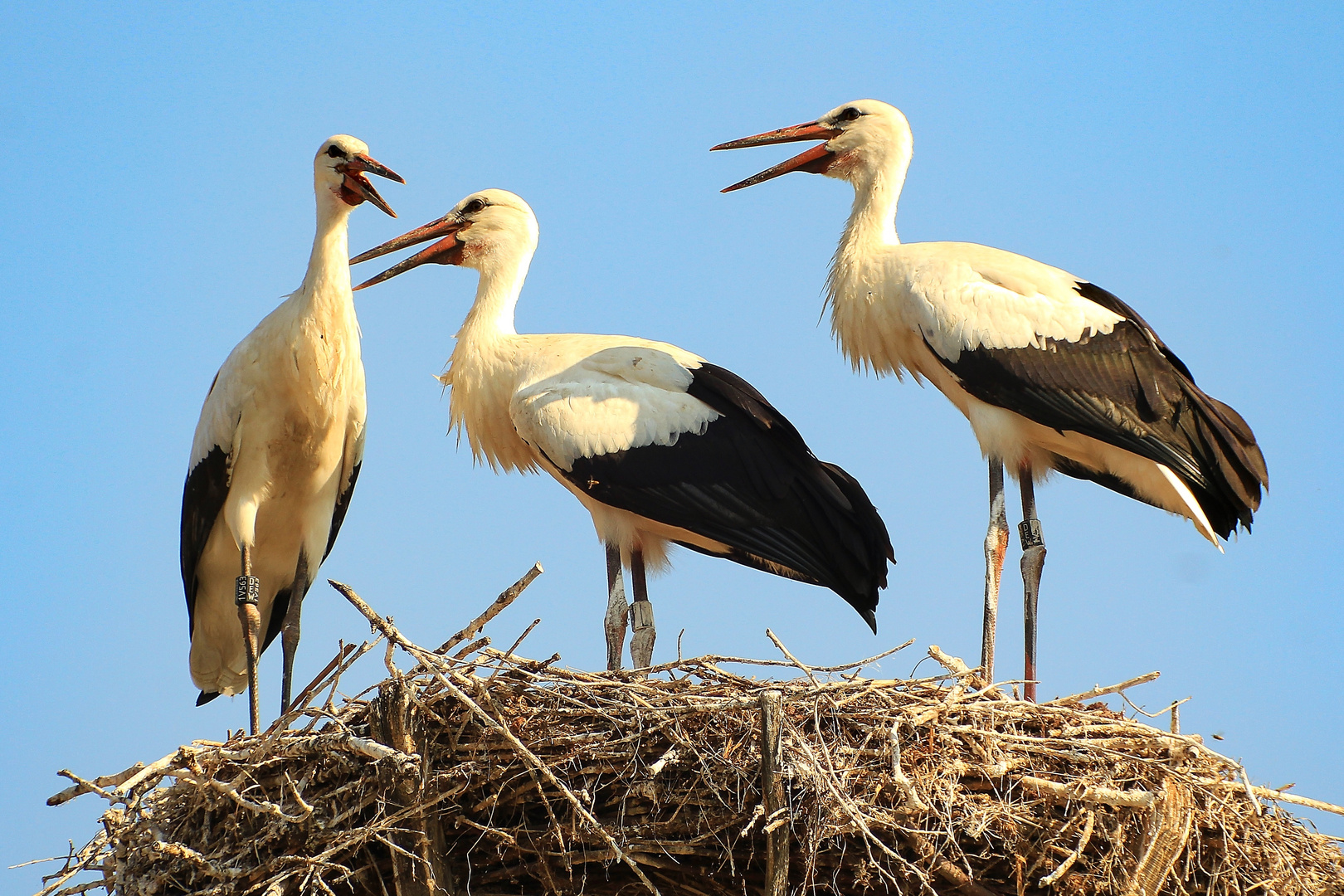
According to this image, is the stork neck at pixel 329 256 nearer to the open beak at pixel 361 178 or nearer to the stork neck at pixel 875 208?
the open beak at pixel 361 178

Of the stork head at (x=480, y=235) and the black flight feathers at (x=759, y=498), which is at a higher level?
the stork head at (x=480, y=235)

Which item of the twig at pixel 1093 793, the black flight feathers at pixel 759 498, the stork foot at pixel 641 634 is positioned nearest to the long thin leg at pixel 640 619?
the stork foot at pixel 641 634

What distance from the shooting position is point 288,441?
21.8 ft

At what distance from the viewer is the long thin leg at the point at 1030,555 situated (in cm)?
669

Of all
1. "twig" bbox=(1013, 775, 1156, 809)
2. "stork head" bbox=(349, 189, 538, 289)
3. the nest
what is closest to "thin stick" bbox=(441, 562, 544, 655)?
the nest

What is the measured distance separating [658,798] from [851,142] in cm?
396

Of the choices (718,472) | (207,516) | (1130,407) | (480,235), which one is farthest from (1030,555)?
(207,516)

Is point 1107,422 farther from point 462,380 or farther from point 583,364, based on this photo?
point 462,380

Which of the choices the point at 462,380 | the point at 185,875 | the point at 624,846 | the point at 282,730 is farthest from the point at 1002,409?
the point at 185,875

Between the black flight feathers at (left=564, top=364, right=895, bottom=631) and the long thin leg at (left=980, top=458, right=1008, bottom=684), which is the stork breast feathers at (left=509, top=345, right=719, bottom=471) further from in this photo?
the long thin leg at (left=980, top=458, right=1008, bottom=684)

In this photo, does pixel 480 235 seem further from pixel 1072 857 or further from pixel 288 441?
pixel 1072 857

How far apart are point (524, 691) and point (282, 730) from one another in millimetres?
762

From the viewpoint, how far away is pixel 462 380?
6934mm

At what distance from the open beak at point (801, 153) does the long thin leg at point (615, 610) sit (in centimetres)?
217
